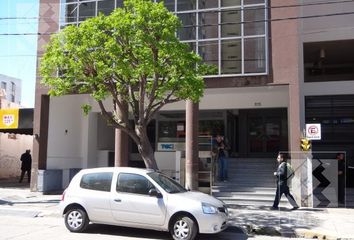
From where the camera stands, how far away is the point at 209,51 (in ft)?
58.1

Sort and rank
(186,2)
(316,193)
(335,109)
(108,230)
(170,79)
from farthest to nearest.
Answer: (335,109), (186,2), (316,193), (170,79), (108,230)

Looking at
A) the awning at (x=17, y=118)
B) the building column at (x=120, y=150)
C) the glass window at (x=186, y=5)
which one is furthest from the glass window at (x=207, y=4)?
the awning at (x=17, y=118)

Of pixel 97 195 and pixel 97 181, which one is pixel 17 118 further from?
pixel 97 195

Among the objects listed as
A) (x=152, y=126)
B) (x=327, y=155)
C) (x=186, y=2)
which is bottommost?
(x=327, y=155)

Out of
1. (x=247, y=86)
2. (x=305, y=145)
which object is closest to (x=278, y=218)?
(x=305, y=145)

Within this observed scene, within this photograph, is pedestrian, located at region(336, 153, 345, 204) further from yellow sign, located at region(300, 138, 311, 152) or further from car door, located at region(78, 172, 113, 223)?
car door, located at region(78, 172, 113, 223)

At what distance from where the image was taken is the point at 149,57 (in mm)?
11750

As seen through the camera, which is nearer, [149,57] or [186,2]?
[149,57]

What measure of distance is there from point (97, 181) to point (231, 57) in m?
8.59

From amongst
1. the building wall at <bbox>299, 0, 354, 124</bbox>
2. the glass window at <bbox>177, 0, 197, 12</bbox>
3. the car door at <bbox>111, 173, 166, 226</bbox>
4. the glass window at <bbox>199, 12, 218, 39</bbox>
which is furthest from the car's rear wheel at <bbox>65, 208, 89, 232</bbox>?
the building wall at <bbox>299, 0, 354, 124</bbox>

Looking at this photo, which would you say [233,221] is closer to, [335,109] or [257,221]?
[257,221]

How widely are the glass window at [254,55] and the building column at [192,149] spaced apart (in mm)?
2544

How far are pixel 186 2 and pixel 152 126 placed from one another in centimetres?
789

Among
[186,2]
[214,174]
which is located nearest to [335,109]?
[214,174]
